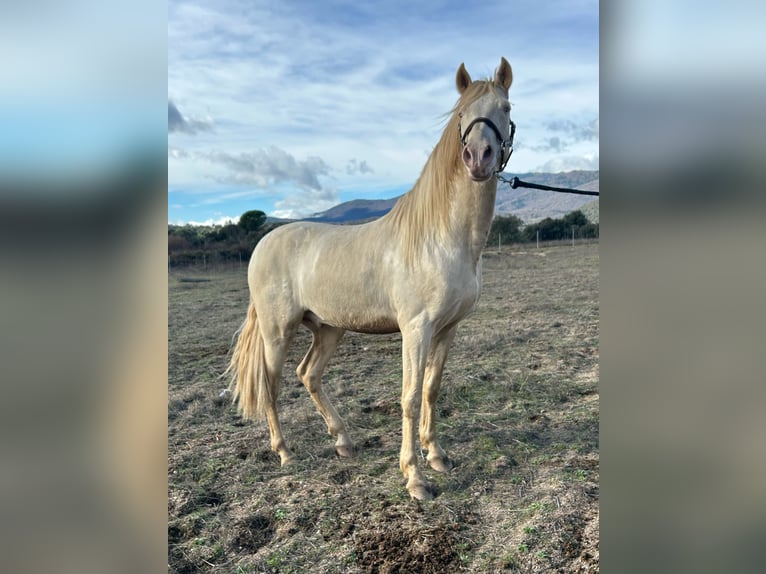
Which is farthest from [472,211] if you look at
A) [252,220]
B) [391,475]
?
[252,220]

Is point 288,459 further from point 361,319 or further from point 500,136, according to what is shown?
point 500,136

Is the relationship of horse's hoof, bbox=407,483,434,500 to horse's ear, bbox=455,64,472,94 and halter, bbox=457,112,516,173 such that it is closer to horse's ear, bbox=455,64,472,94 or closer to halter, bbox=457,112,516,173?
halter, bbox=457,112,516,173

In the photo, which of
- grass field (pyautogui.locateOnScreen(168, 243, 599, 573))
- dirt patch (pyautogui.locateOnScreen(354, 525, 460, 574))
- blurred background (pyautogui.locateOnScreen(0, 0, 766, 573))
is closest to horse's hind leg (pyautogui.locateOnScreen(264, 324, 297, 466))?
grass field (pyautogui.locateOnScreen(168, 243, 599, 573))

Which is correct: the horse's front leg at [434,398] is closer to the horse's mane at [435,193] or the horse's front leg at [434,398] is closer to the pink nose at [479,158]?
the horse's mane at [435,193]

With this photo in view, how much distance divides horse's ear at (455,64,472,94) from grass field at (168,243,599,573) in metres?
2.52

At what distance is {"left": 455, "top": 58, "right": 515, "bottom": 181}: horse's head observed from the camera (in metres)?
2.48

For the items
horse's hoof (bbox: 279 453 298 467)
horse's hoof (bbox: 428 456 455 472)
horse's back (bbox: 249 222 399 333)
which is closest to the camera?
horse's back (bbox: 249 222 399 333)

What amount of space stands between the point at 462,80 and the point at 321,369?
2.31m

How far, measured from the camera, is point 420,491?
298cm

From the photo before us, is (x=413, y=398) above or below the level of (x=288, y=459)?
above

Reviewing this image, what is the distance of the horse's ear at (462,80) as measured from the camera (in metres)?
2.84

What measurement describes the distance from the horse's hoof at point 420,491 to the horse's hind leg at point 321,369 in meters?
0.80

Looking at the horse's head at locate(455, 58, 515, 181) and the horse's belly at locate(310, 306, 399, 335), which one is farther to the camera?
the horse's belly at locate(310, 306, 399, 335)
